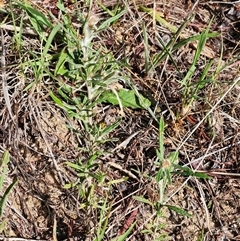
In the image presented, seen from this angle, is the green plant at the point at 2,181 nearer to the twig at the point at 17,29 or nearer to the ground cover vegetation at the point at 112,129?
the ground cover vegetation at the point at 112,129

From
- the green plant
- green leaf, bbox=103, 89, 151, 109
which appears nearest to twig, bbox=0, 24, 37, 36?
green leaf, bbox=103, 89, 151, 109

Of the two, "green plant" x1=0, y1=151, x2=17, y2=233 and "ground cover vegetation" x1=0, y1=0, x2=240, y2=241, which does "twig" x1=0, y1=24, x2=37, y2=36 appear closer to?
"ground cover vegetation" x1=0, y1=0, x2=240, y2=241

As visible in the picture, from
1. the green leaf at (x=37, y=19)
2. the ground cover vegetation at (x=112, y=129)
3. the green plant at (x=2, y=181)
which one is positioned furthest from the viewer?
the green leaf at (x=37, y=19)

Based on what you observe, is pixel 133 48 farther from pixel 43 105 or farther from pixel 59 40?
pixel 43 105

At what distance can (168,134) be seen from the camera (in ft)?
7.93

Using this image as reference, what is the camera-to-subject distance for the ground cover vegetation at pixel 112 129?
86.0 inches

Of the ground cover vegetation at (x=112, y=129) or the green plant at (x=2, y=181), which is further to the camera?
the ground cover vegetation at (x=112, y=129)

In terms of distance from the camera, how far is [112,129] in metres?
2.09

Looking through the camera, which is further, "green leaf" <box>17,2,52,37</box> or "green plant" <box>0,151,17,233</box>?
"green leaf" <box>17,2,52,37</box>

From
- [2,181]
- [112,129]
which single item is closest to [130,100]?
[112,129]

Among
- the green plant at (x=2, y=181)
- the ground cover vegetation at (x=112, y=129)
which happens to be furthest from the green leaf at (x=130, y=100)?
the green plant at (x=2, y=181)

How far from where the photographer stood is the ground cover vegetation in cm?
219

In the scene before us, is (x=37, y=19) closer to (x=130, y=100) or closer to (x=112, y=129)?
(x=130, y=100)

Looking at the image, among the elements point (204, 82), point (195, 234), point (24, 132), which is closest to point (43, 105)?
point (24, 132)
